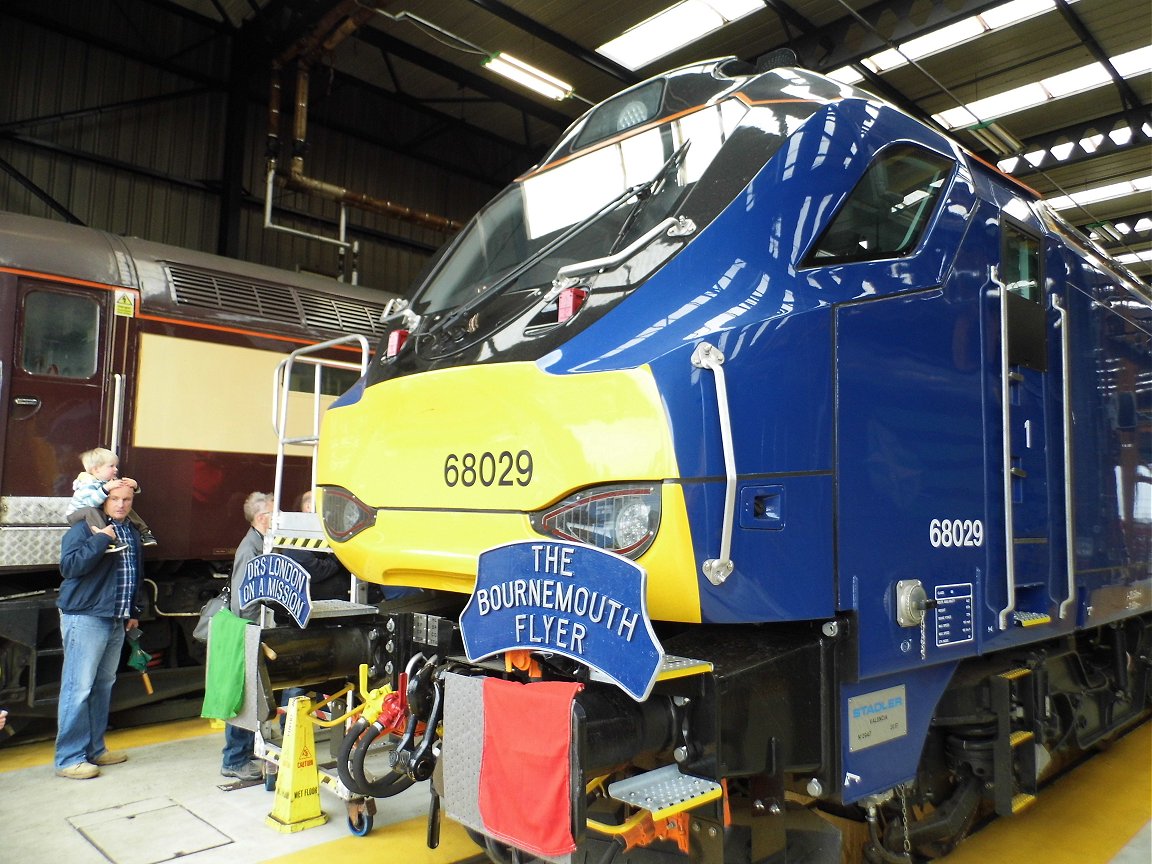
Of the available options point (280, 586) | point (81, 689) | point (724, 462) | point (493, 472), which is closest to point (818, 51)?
point (280, 586)

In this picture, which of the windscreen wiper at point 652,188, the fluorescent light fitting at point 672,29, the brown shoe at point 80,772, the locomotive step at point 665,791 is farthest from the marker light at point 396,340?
the fluorescent light fitting at point 672,29

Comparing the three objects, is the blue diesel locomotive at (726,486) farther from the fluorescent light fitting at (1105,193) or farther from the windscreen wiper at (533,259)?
the fluorescent light fitting at (1105,193)

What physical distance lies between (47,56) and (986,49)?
1113 centimetres

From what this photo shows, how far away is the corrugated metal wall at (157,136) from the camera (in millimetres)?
10859

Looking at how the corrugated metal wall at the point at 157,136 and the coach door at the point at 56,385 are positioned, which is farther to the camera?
the corrugated metal wall at the point at 157,136

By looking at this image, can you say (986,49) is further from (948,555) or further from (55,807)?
(55,807)

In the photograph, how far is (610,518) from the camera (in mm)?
2340

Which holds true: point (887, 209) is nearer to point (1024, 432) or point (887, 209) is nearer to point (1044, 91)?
point (1024, 432)

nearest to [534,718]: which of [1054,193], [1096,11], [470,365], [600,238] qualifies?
[470,365]

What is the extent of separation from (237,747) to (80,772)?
2.89ft

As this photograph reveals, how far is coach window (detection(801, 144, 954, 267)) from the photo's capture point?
2.67 metres

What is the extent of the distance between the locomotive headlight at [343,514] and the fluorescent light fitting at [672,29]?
317 inches

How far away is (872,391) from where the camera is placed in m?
2.62

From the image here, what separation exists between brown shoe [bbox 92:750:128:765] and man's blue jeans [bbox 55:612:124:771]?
3 centimetres
